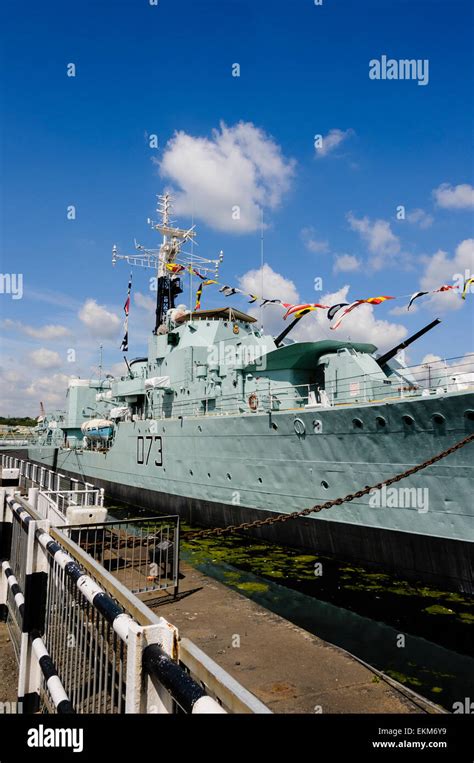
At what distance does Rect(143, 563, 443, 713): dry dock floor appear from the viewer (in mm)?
4293

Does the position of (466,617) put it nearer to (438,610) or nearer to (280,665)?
(438,610)

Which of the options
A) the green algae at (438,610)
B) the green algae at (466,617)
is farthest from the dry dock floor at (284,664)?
the green algae at (466,617)

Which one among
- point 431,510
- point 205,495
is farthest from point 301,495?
point 205,495

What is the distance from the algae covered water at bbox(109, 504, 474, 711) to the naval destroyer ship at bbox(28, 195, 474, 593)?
54 cm

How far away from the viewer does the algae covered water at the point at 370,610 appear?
7.18 metres

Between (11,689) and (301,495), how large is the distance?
932 centimetres

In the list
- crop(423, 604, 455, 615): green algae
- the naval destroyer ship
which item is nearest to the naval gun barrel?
the naval destroyer ship

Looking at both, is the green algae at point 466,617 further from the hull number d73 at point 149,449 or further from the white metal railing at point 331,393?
the hull number d73 at point 149,449

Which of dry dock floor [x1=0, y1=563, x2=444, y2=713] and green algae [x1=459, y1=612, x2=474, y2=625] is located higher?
dry dock floor [x1=0, y1=563, x2=444, y2=713]

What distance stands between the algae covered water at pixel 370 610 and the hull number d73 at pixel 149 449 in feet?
23.0

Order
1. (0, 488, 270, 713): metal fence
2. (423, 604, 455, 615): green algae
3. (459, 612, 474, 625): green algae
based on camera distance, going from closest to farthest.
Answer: (0, 488, 270, 713): metal fence, (459, 612, 474, 625): green algae, (423, 604, 455, 615): green algae

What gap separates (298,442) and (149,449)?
10010 mm

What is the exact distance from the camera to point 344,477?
11719 millimetres

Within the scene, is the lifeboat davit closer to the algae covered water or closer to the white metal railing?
the white metal railing
